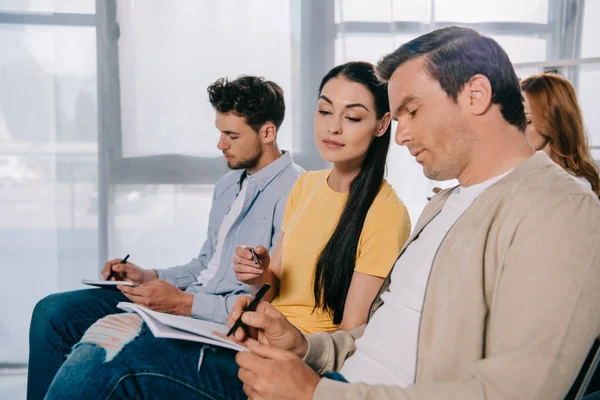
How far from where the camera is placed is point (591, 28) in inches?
118

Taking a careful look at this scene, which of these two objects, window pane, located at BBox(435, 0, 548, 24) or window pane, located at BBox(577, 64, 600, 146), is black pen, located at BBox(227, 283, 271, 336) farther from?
window pane, located at BBox(435, 0, 548, 24)

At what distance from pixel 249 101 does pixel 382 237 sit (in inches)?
33.2

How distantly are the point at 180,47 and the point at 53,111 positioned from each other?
66cm

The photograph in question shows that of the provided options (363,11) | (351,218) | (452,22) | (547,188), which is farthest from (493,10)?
(547,188)

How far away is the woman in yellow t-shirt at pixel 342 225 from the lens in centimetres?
142

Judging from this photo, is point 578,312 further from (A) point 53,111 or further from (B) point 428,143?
(A) point 53,111

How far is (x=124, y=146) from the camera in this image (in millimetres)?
2912

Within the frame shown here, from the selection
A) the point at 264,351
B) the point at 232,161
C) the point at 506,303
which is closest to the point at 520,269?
the point at 506,303

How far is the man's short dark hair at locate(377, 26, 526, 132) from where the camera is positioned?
3.29 ft

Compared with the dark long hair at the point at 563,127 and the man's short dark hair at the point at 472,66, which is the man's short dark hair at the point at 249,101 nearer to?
the dark long hair at the point at 563,127

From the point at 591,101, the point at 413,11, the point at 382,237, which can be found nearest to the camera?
the point at 382,237

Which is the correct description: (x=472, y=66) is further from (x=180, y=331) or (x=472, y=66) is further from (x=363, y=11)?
(x=363, y=11)

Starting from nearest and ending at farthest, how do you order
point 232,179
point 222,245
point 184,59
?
point 222,245
point 232,179
point 184,59

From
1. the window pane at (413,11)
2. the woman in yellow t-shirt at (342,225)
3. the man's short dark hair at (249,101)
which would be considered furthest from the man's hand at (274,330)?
the window pane at (413,11)
